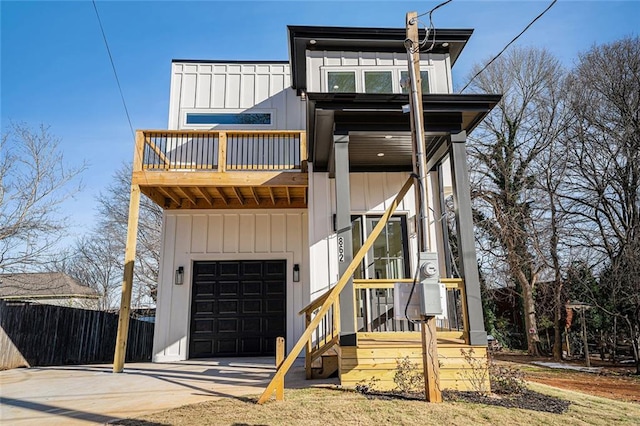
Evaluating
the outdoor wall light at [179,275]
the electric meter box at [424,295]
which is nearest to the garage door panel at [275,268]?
the outdoor wall light at [179,275]

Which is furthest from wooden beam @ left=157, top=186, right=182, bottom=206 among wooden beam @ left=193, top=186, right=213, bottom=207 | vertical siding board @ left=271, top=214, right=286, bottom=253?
vertical siding board @ left=271, top=214, right=286, bottom=253

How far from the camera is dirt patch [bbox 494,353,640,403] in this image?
696 centimetres

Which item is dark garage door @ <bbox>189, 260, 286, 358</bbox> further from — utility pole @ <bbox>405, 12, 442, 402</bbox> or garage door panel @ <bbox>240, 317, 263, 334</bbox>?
utility pole @ <bbox>405, 12, 442, 402</bbox>

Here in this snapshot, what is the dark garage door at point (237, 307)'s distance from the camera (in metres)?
8.73

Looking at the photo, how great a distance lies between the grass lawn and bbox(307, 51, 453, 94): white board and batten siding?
5.58 metres

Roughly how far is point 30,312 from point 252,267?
4.74 m

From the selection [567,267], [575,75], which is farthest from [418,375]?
[575,75]

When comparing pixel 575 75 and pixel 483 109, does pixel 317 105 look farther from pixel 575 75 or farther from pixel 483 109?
pixel 575 75

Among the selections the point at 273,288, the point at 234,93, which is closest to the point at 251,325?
the point at 273,288

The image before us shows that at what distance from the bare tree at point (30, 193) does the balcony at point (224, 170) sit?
7005 millimetres

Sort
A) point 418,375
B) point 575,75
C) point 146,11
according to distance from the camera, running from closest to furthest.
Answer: point 418,375, point 146,11, point 575,75

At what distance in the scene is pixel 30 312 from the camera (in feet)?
27.4

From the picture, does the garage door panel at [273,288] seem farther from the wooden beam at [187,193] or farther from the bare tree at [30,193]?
the bare tree at [30,193]

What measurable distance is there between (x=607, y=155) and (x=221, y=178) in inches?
466
